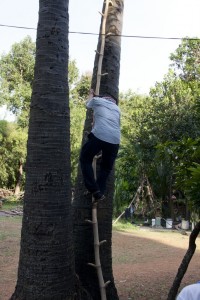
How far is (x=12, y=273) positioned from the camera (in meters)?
9.09

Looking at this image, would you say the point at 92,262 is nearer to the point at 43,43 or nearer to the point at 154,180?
the point at 43,43

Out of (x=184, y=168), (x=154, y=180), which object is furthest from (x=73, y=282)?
(x=154, y=180)

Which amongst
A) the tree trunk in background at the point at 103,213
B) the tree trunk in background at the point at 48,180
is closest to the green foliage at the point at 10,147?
the tree trunk in background at the point at 103,213

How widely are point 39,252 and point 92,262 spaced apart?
101 centimetres

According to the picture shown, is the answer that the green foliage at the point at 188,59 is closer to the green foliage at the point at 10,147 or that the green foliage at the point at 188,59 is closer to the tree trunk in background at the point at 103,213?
the green foliage at the point at 10,147

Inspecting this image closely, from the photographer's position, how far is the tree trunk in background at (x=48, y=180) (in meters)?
3.99

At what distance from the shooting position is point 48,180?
13.4 ft

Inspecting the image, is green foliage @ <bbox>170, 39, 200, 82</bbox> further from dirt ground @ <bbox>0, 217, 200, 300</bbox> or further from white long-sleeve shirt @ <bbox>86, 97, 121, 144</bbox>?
white long-sleeve shirt @ <bbox>86, 97, 121, 144</bbox>

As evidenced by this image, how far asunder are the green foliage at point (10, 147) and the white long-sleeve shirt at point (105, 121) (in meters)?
26.2

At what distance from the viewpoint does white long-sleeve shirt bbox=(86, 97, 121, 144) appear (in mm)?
4156

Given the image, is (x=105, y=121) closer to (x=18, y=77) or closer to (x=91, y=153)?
(x=91, y=153)

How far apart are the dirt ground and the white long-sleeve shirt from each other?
3535mm

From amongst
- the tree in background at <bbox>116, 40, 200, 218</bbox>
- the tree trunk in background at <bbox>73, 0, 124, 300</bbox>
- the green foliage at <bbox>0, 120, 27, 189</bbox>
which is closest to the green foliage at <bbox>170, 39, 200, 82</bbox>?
the tree in background at <bbox>116, 40, 200, 218</bbox>

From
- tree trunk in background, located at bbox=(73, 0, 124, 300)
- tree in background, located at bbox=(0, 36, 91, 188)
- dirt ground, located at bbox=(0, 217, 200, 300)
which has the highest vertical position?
tree in background, located at bbox=(0, 36, 91, 188)
